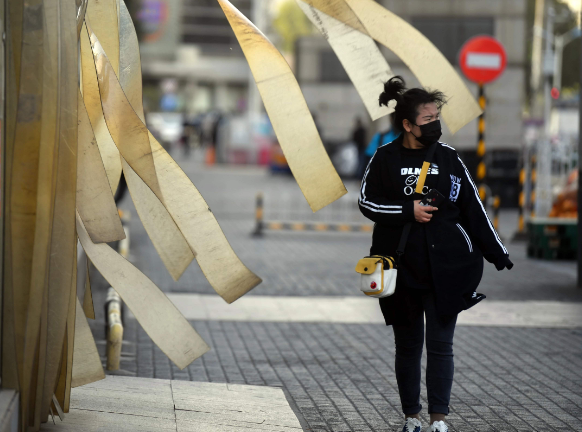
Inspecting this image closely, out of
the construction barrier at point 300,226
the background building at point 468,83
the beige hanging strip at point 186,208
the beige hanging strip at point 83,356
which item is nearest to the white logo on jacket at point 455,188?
the beige hanging strip at point 186,208

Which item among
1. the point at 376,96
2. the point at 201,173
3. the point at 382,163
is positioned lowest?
the point at 201,173

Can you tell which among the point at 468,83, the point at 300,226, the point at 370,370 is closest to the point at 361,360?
the point at 370,370

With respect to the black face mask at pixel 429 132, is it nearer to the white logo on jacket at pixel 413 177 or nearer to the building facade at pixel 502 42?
the white logo on jacket at pixel 413 177

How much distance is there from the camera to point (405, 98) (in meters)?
4.51

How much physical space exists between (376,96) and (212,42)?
110873 mm

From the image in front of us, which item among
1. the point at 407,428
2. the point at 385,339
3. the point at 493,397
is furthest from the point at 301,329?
the point at 407,428

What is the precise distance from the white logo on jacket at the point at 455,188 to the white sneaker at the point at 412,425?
1.08m

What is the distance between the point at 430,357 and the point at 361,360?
220 centimetres

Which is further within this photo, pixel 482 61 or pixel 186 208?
pixel 482 61

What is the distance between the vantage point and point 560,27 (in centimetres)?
6306

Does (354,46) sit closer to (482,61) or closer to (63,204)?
(63,204)

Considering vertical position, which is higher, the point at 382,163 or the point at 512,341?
the point at 382,163

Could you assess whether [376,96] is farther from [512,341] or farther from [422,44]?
[512,341]

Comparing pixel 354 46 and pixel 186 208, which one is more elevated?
pixel 354 46
